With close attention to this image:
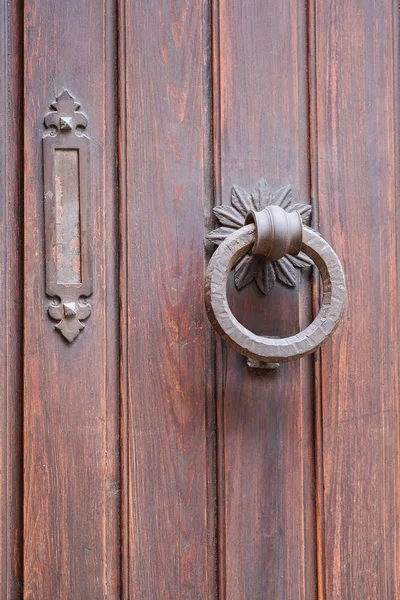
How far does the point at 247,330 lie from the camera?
0.69 meters

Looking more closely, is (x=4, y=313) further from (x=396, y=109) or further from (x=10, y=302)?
(x=396, y=109)

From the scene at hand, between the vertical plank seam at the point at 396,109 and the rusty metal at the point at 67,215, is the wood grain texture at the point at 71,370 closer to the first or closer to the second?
the rusty metal at the point at 67,215

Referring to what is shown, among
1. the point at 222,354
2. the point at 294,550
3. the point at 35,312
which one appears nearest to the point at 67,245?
the point at 35,312

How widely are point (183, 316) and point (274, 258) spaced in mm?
118

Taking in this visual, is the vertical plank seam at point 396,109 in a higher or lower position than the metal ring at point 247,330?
higher

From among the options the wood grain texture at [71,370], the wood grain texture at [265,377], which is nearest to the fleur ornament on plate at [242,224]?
the wood grain texture at [265,377]

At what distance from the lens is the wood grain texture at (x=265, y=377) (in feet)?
2.42

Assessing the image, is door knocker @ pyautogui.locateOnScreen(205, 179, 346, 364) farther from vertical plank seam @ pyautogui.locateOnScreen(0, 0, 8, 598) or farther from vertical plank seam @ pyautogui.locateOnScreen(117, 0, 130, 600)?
vertical plank seam @ pyautogui.locateOnScreen(0, 0, 8, 598)

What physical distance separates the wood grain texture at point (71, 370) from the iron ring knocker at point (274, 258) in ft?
0.41

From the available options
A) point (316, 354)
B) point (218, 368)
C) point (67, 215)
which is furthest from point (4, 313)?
point (316, 354)

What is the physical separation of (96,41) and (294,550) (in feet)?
1.90

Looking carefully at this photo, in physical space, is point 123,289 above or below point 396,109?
below

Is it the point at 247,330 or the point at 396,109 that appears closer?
the point at 247,330

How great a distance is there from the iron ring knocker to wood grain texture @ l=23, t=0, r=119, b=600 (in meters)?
0.13
